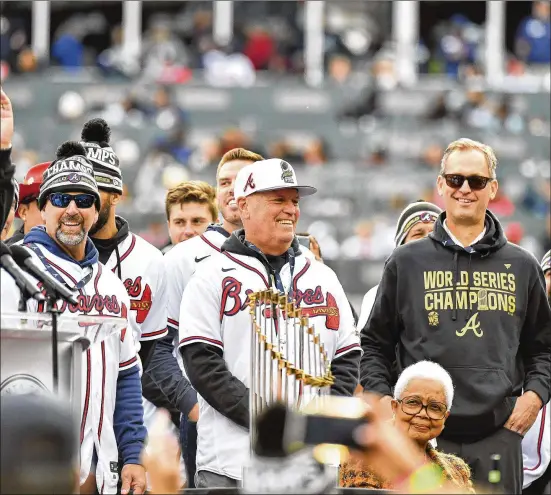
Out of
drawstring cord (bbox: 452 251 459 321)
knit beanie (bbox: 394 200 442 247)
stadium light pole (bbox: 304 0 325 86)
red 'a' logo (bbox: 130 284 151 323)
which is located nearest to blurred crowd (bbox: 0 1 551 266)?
stadium light pole (bbox: 304 0 325 86)

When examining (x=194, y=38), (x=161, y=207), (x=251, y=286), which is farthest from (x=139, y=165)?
(x=251, y=286)

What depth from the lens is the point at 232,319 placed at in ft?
22.2

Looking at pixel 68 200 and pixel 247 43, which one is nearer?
pixel 68 200

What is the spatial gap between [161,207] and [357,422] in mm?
16122

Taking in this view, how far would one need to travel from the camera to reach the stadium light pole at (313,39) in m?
27.5

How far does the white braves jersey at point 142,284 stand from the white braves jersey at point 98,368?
0.95 metres

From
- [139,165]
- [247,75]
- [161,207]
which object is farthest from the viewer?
[247,75]

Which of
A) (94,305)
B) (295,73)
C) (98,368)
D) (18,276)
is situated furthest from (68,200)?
(295,73)

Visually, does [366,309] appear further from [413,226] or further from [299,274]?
[299,274]

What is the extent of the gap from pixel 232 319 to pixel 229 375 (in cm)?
26

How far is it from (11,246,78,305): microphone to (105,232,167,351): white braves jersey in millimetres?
2209

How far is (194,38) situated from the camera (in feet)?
91.0

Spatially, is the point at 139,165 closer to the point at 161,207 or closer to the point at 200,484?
the point at 161,207

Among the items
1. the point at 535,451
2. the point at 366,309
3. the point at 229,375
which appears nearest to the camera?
the point at 229,375
